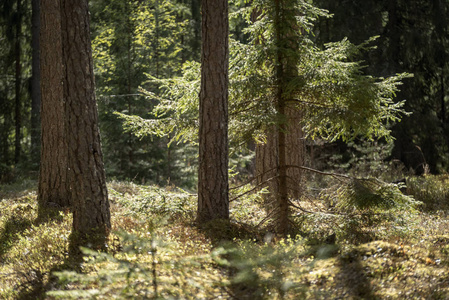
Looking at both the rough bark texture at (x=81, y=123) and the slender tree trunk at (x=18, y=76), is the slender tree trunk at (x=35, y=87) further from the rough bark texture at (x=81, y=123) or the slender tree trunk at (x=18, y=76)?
the rough bark texture at (x=81, y=123)

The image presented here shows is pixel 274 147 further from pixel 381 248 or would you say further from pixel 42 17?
pixel 42 17

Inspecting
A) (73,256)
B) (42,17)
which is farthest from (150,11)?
(73,256)

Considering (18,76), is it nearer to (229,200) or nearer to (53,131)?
(53,131)

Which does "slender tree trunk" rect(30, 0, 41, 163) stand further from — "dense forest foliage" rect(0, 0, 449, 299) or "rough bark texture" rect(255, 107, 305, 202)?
"rough bark texture" rect(255, 107, 305, 202)

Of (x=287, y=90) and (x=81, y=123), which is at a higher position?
(x=287, y=90)

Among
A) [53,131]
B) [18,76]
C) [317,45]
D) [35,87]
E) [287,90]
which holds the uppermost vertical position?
[317,45]

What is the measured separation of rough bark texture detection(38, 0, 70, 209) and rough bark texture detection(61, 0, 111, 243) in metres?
2.60

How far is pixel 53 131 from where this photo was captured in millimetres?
9039

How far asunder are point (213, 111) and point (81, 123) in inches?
82.8

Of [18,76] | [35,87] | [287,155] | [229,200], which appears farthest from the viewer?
[18,76]

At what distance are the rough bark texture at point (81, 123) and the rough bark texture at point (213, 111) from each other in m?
1.71

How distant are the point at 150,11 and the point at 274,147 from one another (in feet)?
33.4

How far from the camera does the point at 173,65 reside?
1884 cm

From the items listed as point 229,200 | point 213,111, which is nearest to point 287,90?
point 213,111
